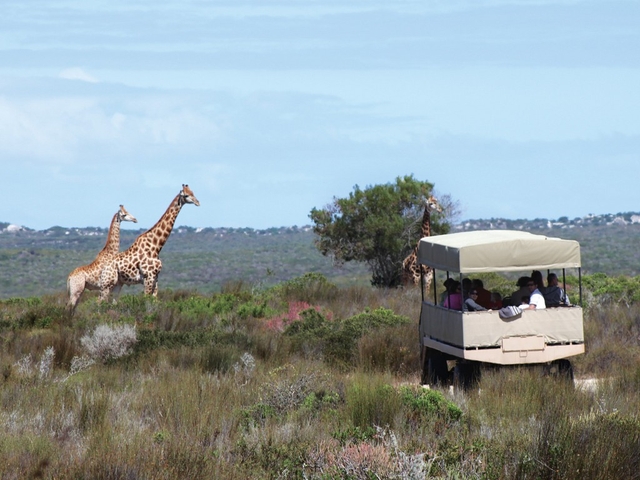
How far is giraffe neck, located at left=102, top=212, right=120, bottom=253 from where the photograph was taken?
24.8 metres

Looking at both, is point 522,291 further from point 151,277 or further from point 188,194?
point 188,194

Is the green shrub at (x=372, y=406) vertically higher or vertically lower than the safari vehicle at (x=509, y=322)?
lower

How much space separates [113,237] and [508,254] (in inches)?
552

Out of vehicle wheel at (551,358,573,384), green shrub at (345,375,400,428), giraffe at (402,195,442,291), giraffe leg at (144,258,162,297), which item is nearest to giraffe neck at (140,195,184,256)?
giraffe leg at (144,258,162,297)

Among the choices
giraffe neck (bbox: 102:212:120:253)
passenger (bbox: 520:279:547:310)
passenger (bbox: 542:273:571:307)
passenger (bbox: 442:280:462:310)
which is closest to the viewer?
passenger (bbox: 520:279:547:310)

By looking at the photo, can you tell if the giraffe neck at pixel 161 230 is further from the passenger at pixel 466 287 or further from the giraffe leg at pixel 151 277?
the passenger at pixel 466 287

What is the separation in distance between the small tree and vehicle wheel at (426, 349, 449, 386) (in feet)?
56.7

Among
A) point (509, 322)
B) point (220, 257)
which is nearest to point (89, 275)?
point (509, 322)

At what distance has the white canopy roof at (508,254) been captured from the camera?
42.1 feet

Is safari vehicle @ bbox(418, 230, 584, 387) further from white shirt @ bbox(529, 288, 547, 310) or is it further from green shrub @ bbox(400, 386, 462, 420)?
green shrub @ bbox(400, 386, 462, 420)

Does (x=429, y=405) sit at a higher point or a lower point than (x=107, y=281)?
lower

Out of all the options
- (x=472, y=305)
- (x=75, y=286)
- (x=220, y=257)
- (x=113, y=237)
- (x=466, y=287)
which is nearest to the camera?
(x=472, y=305)

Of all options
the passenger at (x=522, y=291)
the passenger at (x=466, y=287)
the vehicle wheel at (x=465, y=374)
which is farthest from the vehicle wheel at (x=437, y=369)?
the passenger at (x=522, y=291)

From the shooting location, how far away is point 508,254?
13.0m
